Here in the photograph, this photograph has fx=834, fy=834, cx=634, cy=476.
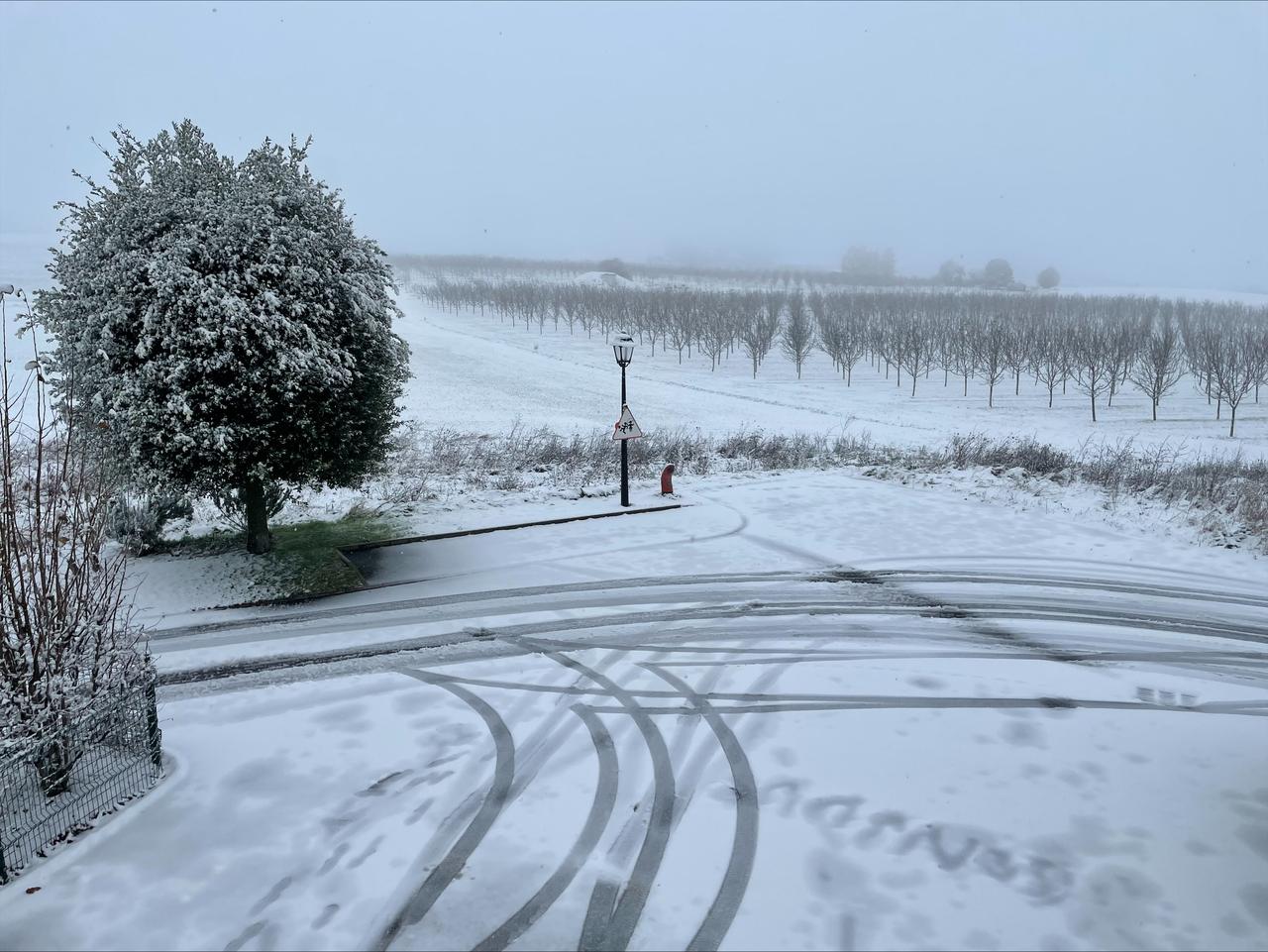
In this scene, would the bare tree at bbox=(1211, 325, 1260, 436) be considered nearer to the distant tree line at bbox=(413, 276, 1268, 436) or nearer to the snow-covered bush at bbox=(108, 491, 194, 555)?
the distant tree line at bbox=(413, 276, 1268, 436)

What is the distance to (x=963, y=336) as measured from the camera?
68.1 metres

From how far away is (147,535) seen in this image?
523 inches

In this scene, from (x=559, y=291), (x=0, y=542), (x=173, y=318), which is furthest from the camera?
(x=559, y=291)

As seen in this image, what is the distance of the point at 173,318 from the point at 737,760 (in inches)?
346

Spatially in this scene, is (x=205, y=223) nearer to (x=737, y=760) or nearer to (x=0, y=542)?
(x=0, y=542)

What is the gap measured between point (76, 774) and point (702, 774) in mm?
5037

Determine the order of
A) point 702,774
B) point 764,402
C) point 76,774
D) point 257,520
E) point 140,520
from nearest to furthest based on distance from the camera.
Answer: point 76,774 < point 702,774 < point 257,520 < point 140,520 < point 764,402

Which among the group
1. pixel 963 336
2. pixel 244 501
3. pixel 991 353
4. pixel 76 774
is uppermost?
pixel 963 336

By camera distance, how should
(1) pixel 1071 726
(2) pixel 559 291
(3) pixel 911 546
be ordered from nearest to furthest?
(1) pixel 1071 726 < (3) pixel 911 546 < (2) pixel 559 291

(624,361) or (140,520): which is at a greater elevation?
(624,361)

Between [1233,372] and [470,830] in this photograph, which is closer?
[470,830]

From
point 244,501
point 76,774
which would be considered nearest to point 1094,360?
point 244,501

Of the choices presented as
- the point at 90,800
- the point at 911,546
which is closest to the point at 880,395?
the point at 911,546

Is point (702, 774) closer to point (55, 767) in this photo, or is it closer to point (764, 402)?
point (55, 767)
